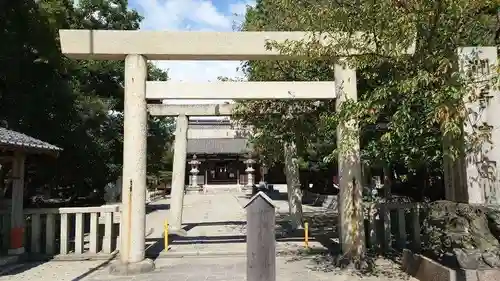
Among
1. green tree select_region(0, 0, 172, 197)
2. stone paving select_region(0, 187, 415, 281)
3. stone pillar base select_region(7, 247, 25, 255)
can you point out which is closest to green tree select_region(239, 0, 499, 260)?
stone paving select_region(0, 187, 415, 281)

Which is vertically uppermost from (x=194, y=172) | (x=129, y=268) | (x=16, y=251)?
(x=194, y=172)

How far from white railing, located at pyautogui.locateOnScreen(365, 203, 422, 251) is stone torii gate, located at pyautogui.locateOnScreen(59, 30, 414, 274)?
2031 mm

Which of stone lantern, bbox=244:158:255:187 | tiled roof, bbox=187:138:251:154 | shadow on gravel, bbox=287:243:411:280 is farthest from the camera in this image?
tiled roof, bbox=187:138:251:154

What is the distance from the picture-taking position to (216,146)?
2000 inches

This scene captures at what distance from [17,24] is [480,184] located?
1303cm

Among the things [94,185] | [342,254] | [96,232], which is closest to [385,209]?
[342,254]

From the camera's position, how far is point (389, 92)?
268 inches

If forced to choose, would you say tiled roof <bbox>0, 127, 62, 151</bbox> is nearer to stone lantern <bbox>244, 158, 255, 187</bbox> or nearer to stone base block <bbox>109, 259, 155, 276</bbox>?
stone base block <bbox>109, 259, 155, 276</bbox>

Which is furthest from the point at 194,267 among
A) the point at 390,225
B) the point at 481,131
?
the point at 481,131

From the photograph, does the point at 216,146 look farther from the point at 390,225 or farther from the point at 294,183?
the point at 390,225

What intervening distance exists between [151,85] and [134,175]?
6.37 ft

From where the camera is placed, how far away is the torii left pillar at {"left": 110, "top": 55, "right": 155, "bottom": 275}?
8.90 metres

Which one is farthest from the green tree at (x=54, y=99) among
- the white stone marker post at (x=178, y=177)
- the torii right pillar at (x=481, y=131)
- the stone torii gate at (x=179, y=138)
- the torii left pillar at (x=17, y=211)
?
the torii right pillar at (x=481, y=131)

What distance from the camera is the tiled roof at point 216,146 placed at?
4872cm
